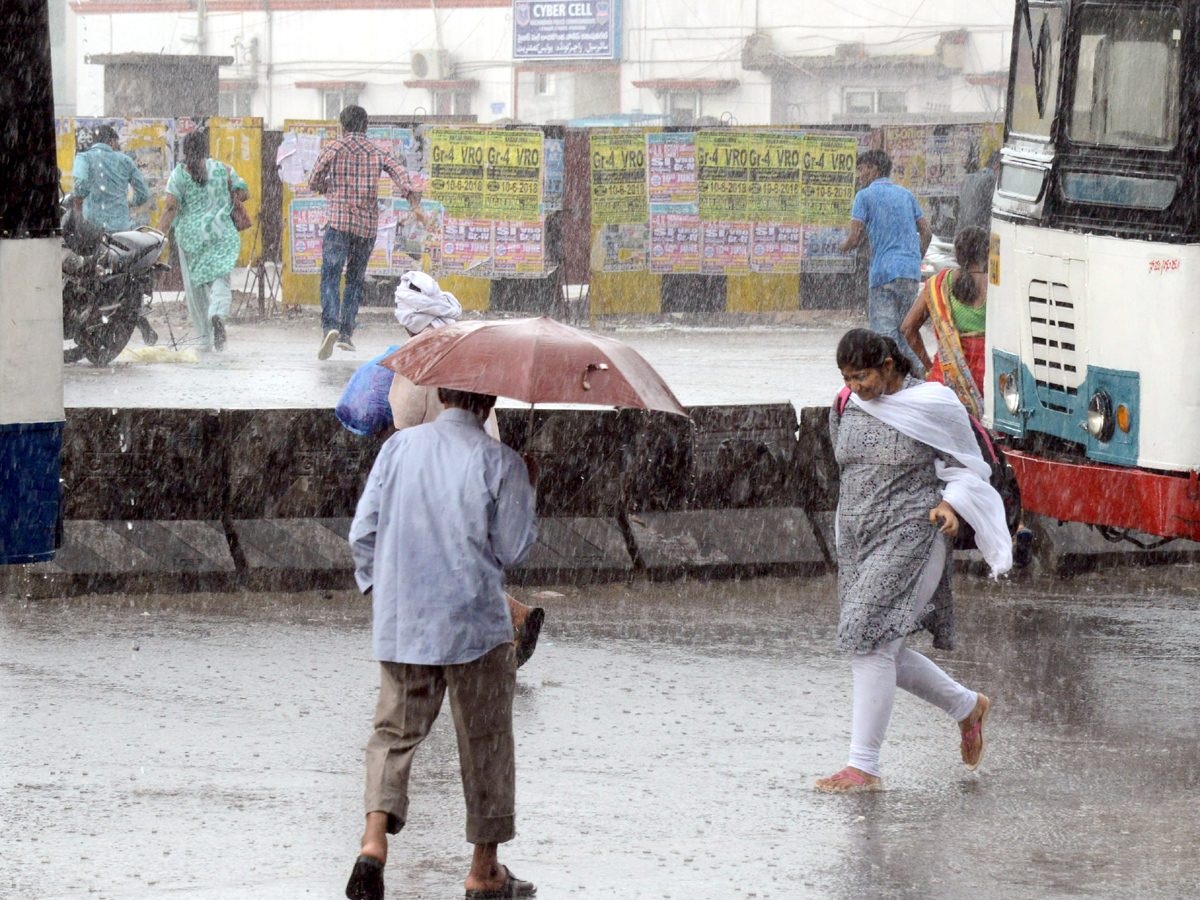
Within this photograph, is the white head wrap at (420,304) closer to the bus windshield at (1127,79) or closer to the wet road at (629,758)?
the wet road at (629,758)

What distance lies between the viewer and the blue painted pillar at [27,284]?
5.35 meters

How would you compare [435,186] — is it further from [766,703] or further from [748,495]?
[766,703]

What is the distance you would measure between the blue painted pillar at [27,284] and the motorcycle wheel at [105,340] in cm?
984

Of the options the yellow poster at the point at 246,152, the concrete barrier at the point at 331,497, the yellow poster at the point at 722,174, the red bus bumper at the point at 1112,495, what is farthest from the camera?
the yellow poster at the point at 246,152

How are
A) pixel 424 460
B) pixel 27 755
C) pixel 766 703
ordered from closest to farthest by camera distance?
pixel 424 460
pixel 27 755
pixel 766 703

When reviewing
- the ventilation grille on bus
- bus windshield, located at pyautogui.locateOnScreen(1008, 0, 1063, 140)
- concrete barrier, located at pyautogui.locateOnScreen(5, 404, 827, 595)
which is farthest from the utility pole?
the ventilation grille on bus

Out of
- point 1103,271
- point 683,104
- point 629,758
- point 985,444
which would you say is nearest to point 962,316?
point 1103,271

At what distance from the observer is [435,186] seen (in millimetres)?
19859

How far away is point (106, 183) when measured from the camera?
1656 centimetres

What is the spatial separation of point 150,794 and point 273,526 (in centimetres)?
348

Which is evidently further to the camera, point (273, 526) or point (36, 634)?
point (273, 526)

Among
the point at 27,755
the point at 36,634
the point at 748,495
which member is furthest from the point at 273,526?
the point at 27,755

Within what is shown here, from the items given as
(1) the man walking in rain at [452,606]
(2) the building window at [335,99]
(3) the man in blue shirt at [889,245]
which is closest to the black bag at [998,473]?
(1) the man walking in rain at [452,606]

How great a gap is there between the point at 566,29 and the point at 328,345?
33844 mm
